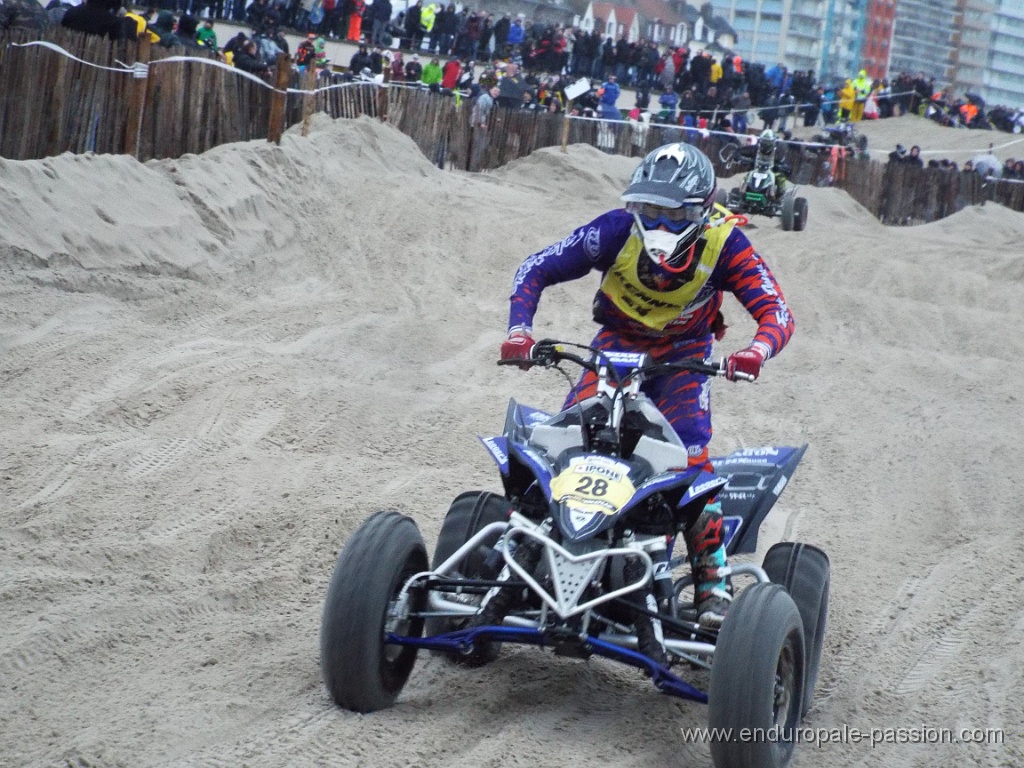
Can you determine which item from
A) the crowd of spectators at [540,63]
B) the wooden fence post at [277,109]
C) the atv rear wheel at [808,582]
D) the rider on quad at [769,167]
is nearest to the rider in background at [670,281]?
the atv rear wheel at [808,582]

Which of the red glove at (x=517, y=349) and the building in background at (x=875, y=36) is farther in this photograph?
the building in background at (x=875, y=36)

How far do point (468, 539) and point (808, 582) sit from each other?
1230mm

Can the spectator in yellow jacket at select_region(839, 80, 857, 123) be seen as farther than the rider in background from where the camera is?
Yes

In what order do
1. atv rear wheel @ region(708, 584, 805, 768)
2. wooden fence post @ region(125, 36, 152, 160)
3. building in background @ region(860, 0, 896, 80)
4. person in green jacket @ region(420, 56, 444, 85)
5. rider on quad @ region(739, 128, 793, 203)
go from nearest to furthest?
atv rear wheel @ region(708, 584, 805, 768)
wooden fence post @ region(125, 36, 152, 160)
rider on quad @ region(739, 128, 793, 203)
person in green jacket @ region(420, 56, 444, 85)
building in background @ region(860, 0, 896, 80)

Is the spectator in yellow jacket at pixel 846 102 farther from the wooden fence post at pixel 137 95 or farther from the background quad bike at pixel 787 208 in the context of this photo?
the wooden fence post at pixel 137 95

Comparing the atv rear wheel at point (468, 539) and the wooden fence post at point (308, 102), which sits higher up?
the wooden fence post at point (308, 102)

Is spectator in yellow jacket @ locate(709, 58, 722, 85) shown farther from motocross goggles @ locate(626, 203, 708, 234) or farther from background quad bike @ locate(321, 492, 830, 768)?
background quad bike @ locate(321, 492, 830, 768)

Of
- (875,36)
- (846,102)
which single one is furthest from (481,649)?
(875,36)

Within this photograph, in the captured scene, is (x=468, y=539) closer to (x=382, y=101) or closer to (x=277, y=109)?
(x=277, y=109)

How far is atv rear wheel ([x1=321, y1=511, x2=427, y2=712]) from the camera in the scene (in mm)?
3795

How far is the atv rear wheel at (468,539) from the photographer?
439cm

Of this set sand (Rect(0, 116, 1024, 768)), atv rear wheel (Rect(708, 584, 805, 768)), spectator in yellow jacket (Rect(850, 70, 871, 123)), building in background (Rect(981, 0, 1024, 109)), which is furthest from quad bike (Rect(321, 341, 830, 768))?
building in background (Rect(981, 0, 1024, 109))

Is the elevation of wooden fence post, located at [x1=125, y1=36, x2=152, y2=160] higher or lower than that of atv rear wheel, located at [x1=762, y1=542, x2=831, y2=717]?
higher

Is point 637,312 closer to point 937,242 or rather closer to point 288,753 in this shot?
point 288,753
